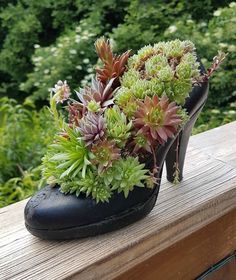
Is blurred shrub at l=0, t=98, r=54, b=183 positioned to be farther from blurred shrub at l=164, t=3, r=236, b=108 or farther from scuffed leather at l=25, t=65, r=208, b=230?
scuffed leather at l=25, t=65, r=208, b=230

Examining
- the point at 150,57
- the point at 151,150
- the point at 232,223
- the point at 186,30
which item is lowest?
the point at 186,30

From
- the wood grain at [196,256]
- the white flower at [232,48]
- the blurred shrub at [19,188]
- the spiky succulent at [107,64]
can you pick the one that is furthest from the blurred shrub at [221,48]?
the spiky succulent at [107,64]

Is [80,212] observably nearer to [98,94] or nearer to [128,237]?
[128,237]

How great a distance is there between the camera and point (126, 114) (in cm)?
87

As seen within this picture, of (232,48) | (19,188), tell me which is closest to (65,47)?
(232,48)

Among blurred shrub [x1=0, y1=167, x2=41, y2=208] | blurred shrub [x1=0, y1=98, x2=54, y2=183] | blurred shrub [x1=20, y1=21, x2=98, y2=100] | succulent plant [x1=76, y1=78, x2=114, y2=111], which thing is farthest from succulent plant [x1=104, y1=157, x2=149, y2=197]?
blurred shrub [x1=20, y1=21, x2=98, y2=100]

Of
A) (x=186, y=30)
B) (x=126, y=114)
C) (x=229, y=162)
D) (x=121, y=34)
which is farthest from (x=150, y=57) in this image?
(x=121, y=34)

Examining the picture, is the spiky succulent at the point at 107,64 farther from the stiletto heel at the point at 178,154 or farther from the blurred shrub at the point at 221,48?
the blurred shrub at the point at 221,48

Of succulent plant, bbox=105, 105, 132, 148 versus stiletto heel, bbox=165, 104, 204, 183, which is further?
stiletto heel, bbox=165, 104, 204, 183

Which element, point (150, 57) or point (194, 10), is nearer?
point (150, 57)

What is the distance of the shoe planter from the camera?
85 cm

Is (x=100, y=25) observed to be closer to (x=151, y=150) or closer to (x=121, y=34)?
(x=121, y=34)

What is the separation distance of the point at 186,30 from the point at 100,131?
128 inches

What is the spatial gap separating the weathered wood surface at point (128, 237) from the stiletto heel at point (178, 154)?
0.03 meters
